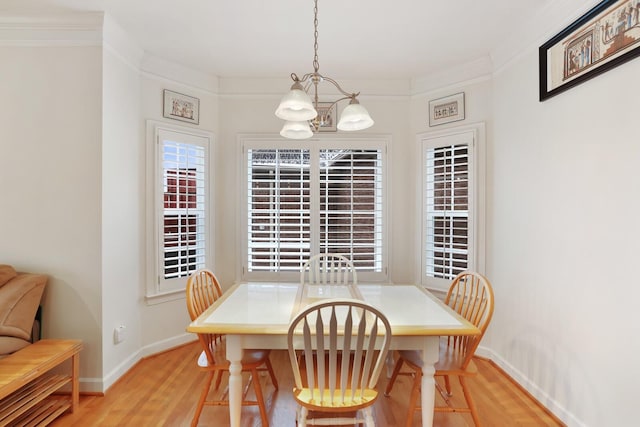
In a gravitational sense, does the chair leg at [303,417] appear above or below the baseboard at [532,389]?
above

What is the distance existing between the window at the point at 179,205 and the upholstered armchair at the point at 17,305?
0.87 metres

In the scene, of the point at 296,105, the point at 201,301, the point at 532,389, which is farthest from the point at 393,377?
the point at 296,105

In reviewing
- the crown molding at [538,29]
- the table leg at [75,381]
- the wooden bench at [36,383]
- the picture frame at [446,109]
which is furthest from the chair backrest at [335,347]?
the picture frame at [446,109]

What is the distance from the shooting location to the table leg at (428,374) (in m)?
1.73

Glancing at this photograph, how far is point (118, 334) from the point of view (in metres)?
2.60

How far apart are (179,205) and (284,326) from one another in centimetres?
191

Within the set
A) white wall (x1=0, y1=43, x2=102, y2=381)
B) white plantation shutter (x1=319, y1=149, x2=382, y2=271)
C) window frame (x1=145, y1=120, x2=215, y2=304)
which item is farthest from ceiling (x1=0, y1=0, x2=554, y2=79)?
white plantation shutter (x1=319, y1=149, x2=382, y2=271)

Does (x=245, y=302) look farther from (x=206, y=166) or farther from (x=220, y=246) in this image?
(x=206, y=166)

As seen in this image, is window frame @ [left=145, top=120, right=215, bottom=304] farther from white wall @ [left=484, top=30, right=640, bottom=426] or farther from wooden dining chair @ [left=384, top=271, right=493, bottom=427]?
white wall @ [left=484, top=30, right=640, bottom=426]

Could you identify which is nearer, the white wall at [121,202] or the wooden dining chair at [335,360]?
the wooden dining chair at [335,360]

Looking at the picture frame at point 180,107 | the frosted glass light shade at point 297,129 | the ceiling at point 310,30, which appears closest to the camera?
the frosted glass light shade at point 297,129

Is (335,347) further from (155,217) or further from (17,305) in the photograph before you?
(155,217)

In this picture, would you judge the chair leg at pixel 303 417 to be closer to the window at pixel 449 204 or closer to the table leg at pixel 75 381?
the table leg at pixel 75 381

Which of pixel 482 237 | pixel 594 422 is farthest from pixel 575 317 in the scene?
pixel 482 237
